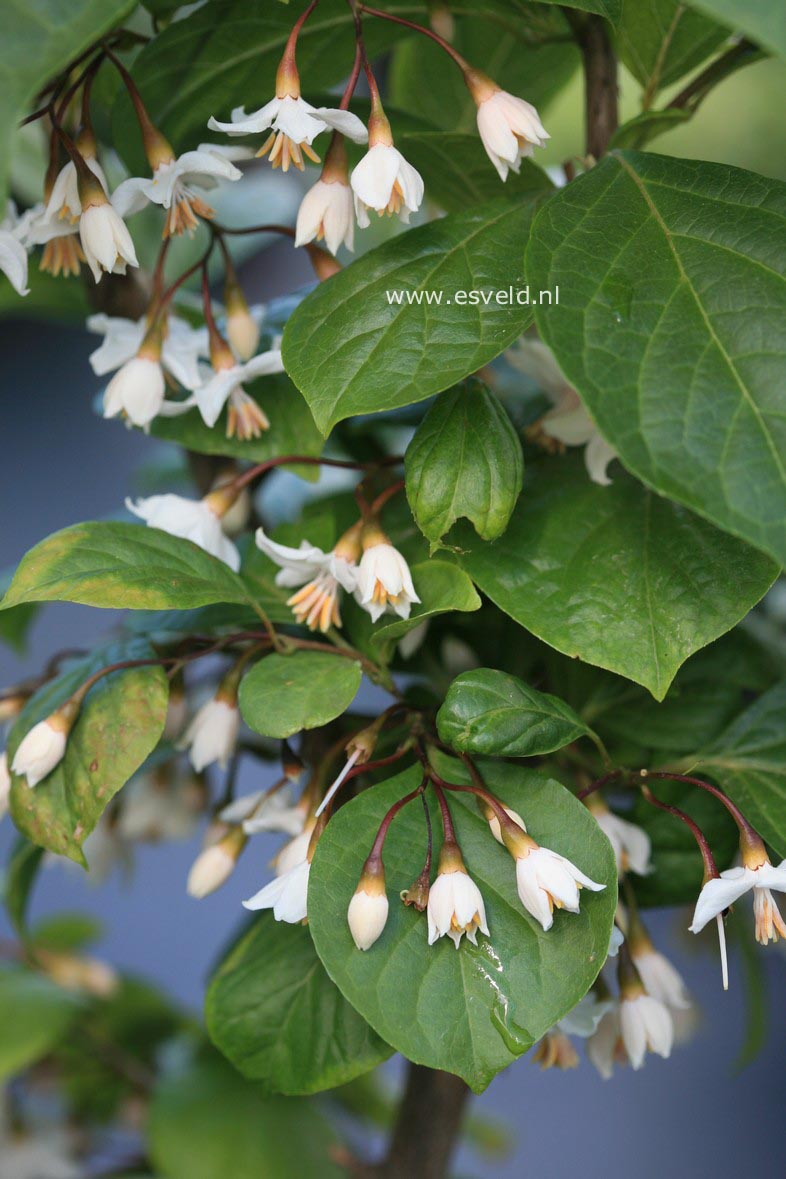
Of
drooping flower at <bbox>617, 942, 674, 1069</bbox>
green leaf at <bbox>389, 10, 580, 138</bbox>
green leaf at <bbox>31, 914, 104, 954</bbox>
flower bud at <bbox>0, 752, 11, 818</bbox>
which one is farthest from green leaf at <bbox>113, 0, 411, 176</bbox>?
green leaf at <bbox>31, 914, 104, 954</bbox>

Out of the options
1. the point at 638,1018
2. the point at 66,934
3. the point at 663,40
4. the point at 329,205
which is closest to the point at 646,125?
the point at 663,40

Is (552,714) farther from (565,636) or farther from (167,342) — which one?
(167,342)

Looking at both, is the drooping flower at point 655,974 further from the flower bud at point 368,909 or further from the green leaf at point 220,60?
the green leaf at point 220,60

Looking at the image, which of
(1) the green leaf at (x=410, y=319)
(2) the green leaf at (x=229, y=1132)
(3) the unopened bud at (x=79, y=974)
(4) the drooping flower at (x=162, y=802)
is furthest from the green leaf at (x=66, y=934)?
(1) the green leaf at (x=410, y=319)

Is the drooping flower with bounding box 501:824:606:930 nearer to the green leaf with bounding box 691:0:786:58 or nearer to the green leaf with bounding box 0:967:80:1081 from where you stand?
the green leaf with bounding box 691:0:786:58

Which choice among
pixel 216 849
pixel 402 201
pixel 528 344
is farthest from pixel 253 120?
pixel 216 849

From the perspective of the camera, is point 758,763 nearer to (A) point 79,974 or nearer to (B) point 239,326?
(B) point 239,326

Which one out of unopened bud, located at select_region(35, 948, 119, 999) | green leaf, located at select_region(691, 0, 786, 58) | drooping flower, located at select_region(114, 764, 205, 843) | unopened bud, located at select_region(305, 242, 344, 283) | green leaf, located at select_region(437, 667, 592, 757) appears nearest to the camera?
green leaf, located at select_region(691, 0, 786, 58)
